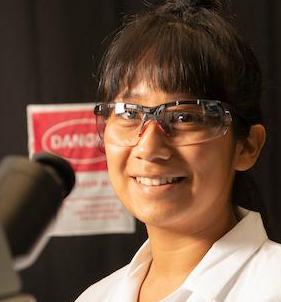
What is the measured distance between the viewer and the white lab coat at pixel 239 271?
0.79m

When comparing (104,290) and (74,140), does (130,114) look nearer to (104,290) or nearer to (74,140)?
(104,290)

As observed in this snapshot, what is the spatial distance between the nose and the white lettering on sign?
1.00m

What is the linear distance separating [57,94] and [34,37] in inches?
8.1

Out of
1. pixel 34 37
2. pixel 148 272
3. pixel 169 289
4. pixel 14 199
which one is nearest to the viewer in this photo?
pixel 14 199

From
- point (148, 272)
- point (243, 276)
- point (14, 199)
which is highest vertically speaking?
point (14, 199)

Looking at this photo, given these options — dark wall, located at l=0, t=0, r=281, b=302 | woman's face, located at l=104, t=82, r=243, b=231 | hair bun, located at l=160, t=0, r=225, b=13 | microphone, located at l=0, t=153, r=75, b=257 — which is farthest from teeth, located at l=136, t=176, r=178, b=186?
dark wall, located at l=0, t=0, r=281, b=302

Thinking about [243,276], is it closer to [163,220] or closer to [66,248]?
[163,220]

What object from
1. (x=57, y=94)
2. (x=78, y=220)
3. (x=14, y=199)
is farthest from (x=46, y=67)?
(x=14, y=199)

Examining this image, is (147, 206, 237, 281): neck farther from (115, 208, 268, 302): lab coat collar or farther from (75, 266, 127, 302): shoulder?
(75, 266, 127, 302): shoulder

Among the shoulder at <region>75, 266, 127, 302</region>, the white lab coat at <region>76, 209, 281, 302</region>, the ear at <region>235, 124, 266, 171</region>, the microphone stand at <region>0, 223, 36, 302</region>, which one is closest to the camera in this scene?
the microphone stand at <region>0, 223, 36, 302</region>

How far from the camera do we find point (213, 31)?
34.5 inches

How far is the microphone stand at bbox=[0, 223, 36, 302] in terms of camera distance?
0.33 meters

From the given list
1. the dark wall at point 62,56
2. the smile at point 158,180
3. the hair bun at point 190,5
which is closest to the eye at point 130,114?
the smile at point 158,180

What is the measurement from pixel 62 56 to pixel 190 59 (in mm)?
1013
